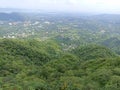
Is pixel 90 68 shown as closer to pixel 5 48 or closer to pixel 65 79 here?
pixel 65 79

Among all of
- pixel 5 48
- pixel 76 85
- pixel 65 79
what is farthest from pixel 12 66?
pixel 76 85

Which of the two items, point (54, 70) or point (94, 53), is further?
point (94, 53)

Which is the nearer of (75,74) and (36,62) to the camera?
(75,74)

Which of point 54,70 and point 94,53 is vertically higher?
point 54,70

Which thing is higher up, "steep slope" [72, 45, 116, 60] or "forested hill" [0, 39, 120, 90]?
"forested hill" [0, 39, 120, 90]

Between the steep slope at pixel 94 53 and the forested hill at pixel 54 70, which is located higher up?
the forested hill at pixel 54 70

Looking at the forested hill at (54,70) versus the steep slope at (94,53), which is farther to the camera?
the steep slope at (94,53)

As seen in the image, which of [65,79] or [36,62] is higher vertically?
[65,79]

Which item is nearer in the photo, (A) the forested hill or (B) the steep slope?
(A) the forested hill
